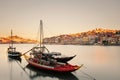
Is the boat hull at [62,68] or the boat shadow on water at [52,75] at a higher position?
the boat hull at [62,68]

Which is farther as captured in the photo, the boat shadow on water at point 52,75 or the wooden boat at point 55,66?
the wooden boat at point 55,66

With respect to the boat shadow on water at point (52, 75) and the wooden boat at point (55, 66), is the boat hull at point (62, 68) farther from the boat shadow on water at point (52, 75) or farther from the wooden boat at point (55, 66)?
the boat shadow on water at point (52, 75)

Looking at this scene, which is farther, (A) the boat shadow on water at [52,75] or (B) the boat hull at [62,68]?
(B) the boat hull at [62,68]

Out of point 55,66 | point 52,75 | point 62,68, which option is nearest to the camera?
point 62,68

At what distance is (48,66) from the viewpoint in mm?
28688

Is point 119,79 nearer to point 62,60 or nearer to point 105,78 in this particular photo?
point 105,78

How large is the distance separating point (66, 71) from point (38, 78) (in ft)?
10.4

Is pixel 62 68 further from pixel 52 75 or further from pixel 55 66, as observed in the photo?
pixel 52 75

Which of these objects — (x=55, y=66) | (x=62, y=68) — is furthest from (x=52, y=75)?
(x=62, y=68)

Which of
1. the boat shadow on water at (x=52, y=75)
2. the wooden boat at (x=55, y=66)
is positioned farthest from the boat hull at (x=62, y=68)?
the boat shadow on water at (x=52, y=75)

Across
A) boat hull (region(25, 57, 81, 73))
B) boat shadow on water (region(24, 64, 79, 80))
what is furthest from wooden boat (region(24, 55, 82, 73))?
boat shadow on water (region(24, 64, 79, 80))

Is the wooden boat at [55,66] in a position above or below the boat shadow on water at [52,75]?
above

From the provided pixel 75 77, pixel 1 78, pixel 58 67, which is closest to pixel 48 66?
pixel 58 67

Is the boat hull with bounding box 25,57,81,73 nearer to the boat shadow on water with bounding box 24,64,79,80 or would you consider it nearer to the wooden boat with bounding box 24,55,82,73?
the wooden boat with bounding box 24,55,82,73
